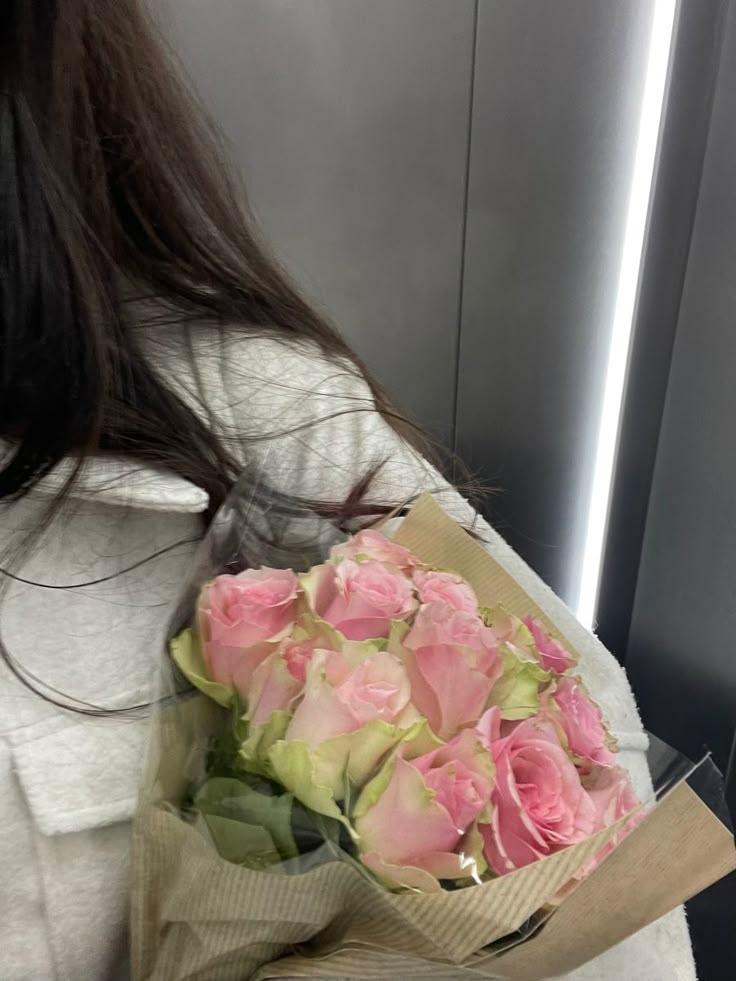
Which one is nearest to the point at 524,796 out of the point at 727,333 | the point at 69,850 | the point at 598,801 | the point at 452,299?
the point at 598,801

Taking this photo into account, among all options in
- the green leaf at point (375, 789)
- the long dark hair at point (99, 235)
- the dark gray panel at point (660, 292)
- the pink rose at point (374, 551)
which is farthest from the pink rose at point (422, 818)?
the dark gray panel at point (660, 292)

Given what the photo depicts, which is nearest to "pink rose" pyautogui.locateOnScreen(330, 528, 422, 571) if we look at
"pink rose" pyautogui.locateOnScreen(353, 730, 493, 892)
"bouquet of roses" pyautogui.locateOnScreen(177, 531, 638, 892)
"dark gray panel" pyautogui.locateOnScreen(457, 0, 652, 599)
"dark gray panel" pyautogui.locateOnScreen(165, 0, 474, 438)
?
"bouquet of roses" pyautogui.locateOnScreen(177, 531, 638, 892)

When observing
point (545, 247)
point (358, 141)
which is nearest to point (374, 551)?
point (358, 141)

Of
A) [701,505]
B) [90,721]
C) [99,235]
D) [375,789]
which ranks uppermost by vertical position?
[99,235]

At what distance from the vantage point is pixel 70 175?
1.76 feet

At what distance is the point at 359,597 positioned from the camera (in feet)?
1.11

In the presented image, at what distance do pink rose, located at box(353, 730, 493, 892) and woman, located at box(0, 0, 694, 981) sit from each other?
158mm

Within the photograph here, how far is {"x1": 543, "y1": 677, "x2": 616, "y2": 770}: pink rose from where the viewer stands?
1.10 feet

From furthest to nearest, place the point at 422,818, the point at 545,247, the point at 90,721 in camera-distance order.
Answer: the point at 545,247 < the point at 90,721 < the point at 422,818

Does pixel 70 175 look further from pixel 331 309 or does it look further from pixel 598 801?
pixel 331 309

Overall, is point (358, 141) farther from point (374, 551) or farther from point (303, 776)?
point (303, 776)

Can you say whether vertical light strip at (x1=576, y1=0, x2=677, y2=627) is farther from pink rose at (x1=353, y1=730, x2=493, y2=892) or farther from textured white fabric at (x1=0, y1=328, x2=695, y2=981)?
pink rose at (x1=353, y1=730, x2=493, y2=892)

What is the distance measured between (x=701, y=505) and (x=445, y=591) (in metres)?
0.87

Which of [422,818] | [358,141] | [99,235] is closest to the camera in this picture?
[422,818]
